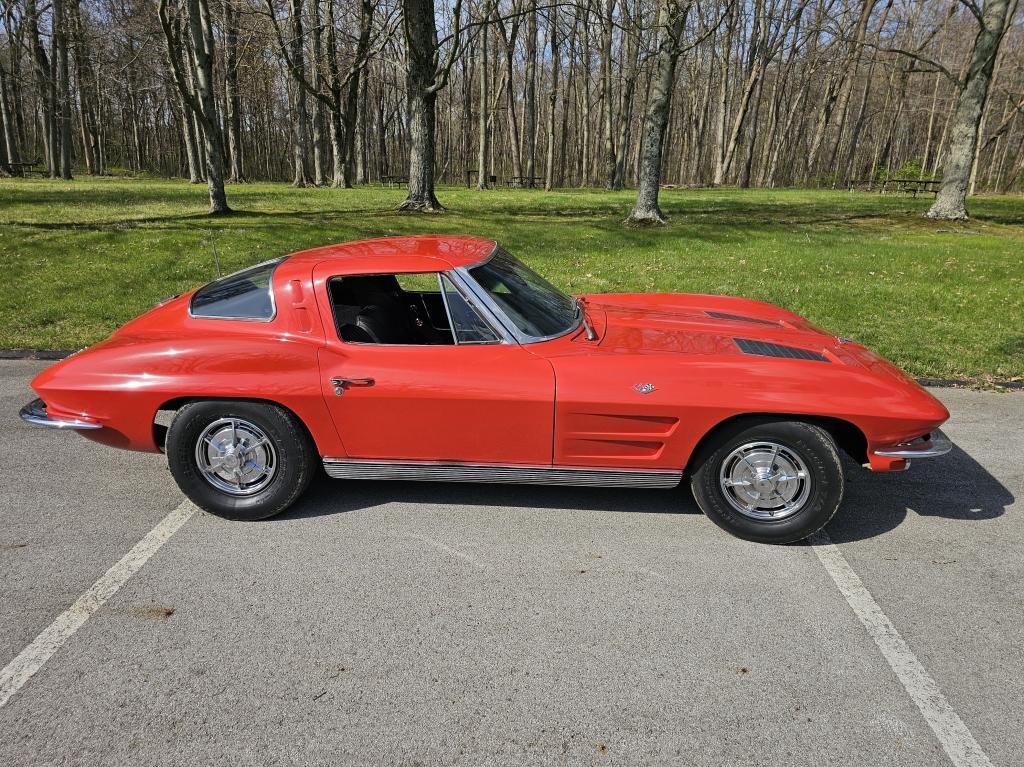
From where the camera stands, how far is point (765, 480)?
10.5 feet

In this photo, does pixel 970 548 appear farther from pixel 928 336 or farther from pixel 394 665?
pixel 928 336

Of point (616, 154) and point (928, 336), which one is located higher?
point (616, 154)

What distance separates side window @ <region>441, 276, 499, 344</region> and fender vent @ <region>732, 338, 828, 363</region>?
137 centimetres

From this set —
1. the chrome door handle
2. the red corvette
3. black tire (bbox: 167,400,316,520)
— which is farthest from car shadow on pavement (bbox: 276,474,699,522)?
the chrome door handle

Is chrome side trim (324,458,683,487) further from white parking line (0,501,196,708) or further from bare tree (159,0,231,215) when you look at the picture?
bare tree (159,0,231,215)

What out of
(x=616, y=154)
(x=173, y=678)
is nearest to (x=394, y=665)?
(x=173, y=678)

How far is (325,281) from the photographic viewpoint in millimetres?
3504

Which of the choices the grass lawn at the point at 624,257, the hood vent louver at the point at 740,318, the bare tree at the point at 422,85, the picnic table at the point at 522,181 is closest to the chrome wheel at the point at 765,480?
the hood vent louver at the point at 740,318

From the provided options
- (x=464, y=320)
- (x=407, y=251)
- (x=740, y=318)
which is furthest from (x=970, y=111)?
(x=464, y=320)

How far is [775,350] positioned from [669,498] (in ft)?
3.37

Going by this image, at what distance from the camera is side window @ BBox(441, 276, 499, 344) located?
338 centimetres

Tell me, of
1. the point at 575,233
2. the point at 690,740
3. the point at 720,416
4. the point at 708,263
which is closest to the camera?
the point at 690,740

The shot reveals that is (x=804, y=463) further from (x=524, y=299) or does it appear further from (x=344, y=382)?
(x=344, y=382)

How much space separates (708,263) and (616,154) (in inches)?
872
